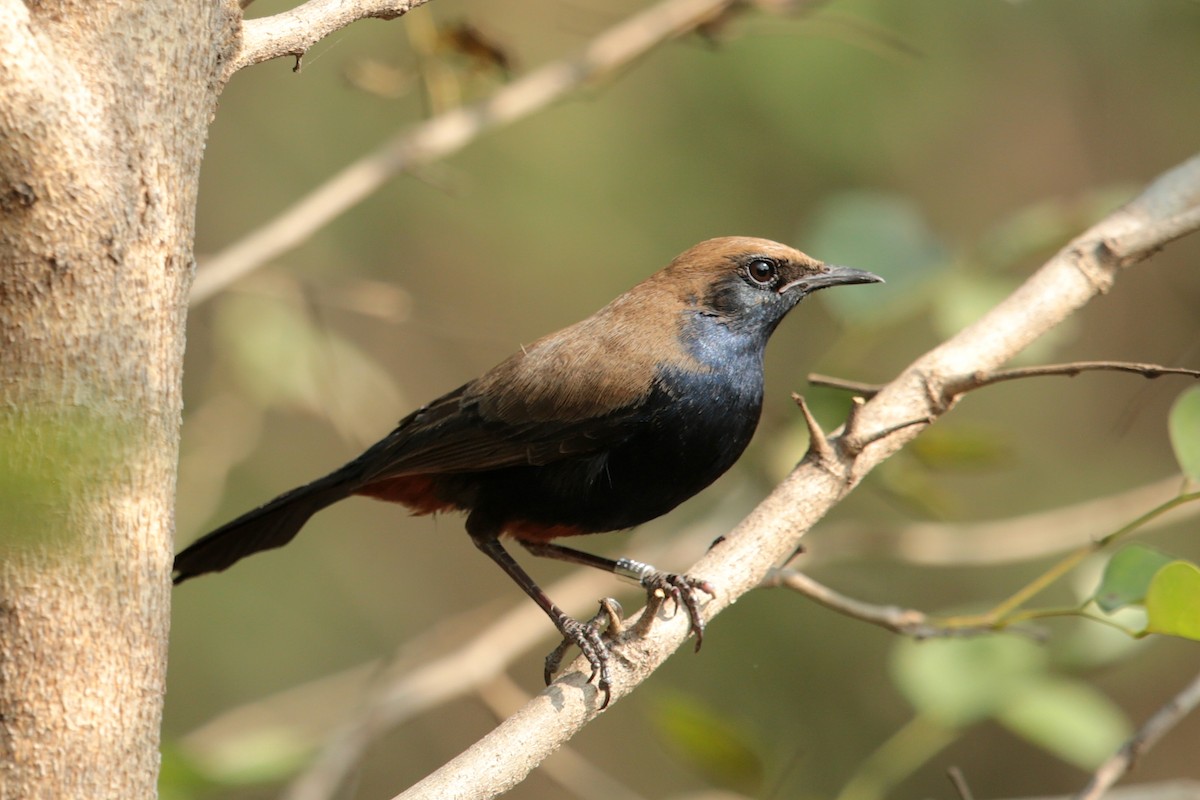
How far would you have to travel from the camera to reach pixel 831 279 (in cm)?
395

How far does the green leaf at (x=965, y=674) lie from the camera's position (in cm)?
350

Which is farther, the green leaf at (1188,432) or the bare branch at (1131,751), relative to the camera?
the bare branch at (1131,751)

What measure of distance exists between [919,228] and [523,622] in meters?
1.93

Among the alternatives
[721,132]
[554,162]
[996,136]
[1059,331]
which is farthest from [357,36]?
[1059,331]

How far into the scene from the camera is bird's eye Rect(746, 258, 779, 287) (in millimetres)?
3938

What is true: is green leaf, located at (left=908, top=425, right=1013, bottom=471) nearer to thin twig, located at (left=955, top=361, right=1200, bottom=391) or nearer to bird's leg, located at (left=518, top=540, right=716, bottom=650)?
thin twig, located at (left=955, top=361, right=1200, bottom=391)

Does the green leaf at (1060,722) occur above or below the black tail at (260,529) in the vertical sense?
below

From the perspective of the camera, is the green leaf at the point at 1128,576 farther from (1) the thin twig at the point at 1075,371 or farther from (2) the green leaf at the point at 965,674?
(2) the green leaf at the point at 965,674

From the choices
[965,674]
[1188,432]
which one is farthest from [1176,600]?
[965,674]

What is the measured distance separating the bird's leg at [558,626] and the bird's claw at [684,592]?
149mm

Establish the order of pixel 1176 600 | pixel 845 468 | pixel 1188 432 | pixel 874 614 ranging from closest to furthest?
pixel 1176 600, pixel 1188 432, pixel 845 468, pixel 874 614

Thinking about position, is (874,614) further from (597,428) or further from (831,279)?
(831,279)

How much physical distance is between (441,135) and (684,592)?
7.12ft

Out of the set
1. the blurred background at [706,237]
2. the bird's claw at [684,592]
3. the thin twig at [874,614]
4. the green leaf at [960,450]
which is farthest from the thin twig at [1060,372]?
the blurred background at [706,237]
